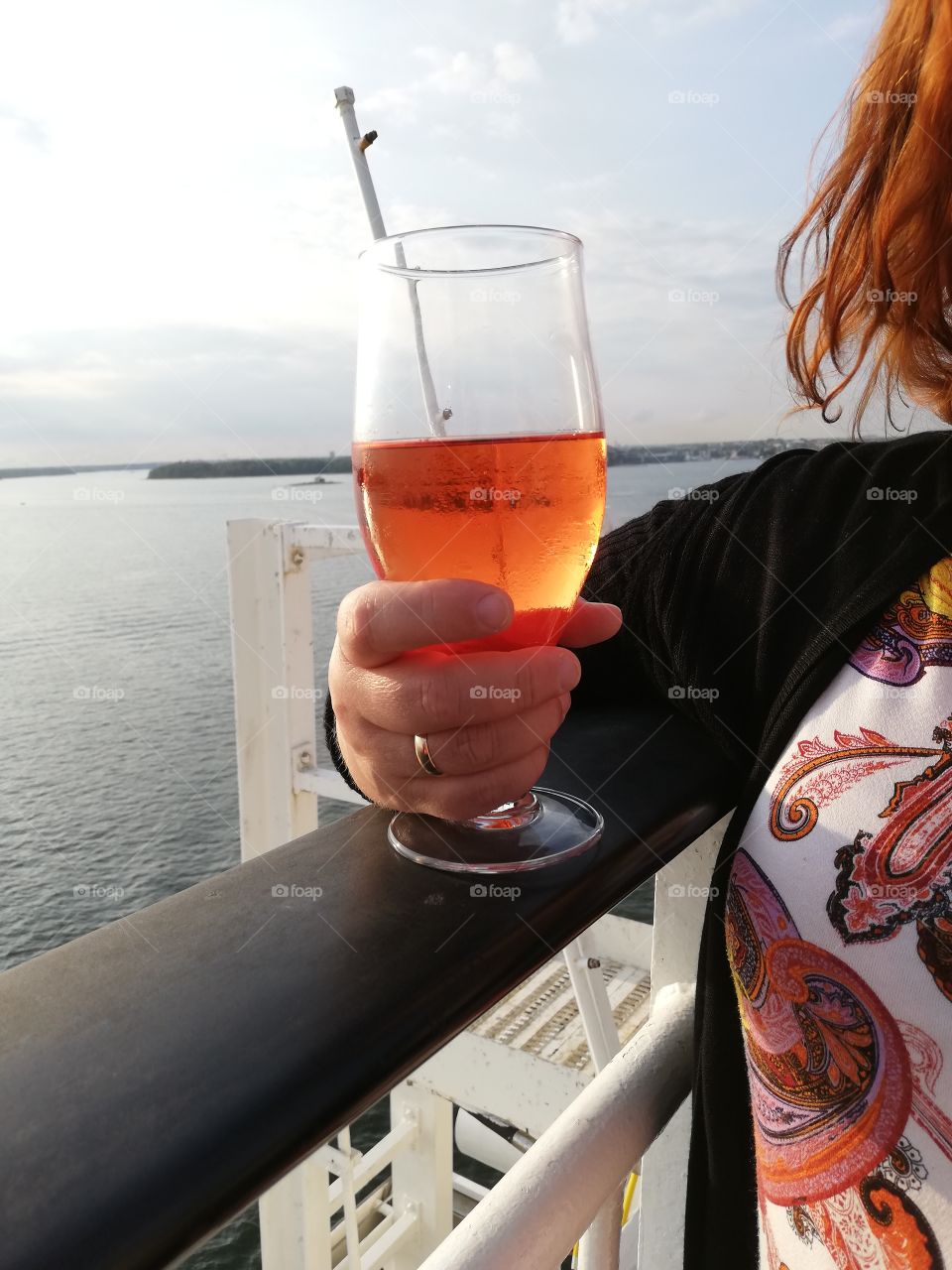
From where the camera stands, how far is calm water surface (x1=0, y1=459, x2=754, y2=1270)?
11.8ft

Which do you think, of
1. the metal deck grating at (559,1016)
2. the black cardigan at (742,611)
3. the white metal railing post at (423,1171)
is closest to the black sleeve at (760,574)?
the black cardigan at (742,611)

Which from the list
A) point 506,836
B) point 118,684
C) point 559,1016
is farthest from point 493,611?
point 559,1016

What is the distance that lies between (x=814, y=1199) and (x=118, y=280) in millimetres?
5437

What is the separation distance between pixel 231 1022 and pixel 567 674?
11.5 inches

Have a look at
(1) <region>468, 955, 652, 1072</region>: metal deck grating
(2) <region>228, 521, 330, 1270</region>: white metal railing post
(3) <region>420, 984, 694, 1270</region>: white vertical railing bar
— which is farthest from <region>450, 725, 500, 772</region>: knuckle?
(1) <region>468, 955, 652, 1072</region>: metal deck grating

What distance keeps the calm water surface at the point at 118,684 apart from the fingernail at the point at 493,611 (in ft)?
0.71

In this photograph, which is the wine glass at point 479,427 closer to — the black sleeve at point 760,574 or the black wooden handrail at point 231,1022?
the black wooden handrail at point 231,1022

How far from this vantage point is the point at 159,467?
14.3 feet

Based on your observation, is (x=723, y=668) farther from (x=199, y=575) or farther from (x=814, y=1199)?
(x=199, y=575)

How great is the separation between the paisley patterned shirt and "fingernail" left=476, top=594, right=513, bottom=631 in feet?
1.18

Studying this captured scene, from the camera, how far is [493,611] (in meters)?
0.51

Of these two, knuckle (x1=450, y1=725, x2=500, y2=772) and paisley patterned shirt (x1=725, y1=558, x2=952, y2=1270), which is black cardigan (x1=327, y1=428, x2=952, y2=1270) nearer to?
paisley patterned shirt (x1=725, y1=558, x2=952, y2=1270)

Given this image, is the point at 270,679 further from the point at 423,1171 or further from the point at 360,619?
the point at 423,1171

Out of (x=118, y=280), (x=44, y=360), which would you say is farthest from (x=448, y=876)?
(x=118, y=280)
